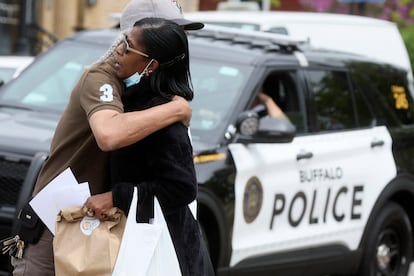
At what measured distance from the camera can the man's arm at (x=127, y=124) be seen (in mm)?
3996

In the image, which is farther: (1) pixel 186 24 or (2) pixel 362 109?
(2) pixel 362 109

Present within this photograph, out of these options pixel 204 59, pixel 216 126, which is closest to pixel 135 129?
pixel 216 126

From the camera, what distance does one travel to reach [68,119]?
4254 mm

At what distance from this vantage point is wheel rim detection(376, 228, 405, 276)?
8.50m

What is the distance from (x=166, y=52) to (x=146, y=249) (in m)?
0.69

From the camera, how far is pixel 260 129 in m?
7.15

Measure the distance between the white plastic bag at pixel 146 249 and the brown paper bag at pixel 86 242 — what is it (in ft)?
0.11

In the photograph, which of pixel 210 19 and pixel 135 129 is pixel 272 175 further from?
pixel 210 19

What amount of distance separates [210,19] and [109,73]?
7.95 m

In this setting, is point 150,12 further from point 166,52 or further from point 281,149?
point 281,149

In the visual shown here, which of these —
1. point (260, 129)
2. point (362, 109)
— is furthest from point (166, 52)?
point (362, 109)

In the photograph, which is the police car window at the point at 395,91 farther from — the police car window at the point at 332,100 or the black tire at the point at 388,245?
the black tire at the point at 388,245

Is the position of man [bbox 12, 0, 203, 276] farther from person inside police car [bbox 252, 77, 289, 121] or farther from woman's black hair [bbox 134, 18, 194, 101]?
person inside police car [bbox 252, 77, 289, 121]

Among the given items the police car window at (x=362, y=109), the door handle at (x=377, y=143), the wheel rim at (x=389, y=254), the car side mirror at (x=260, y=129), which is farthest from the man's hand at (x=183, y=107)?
the wheel rim at (x=389, y=254)
